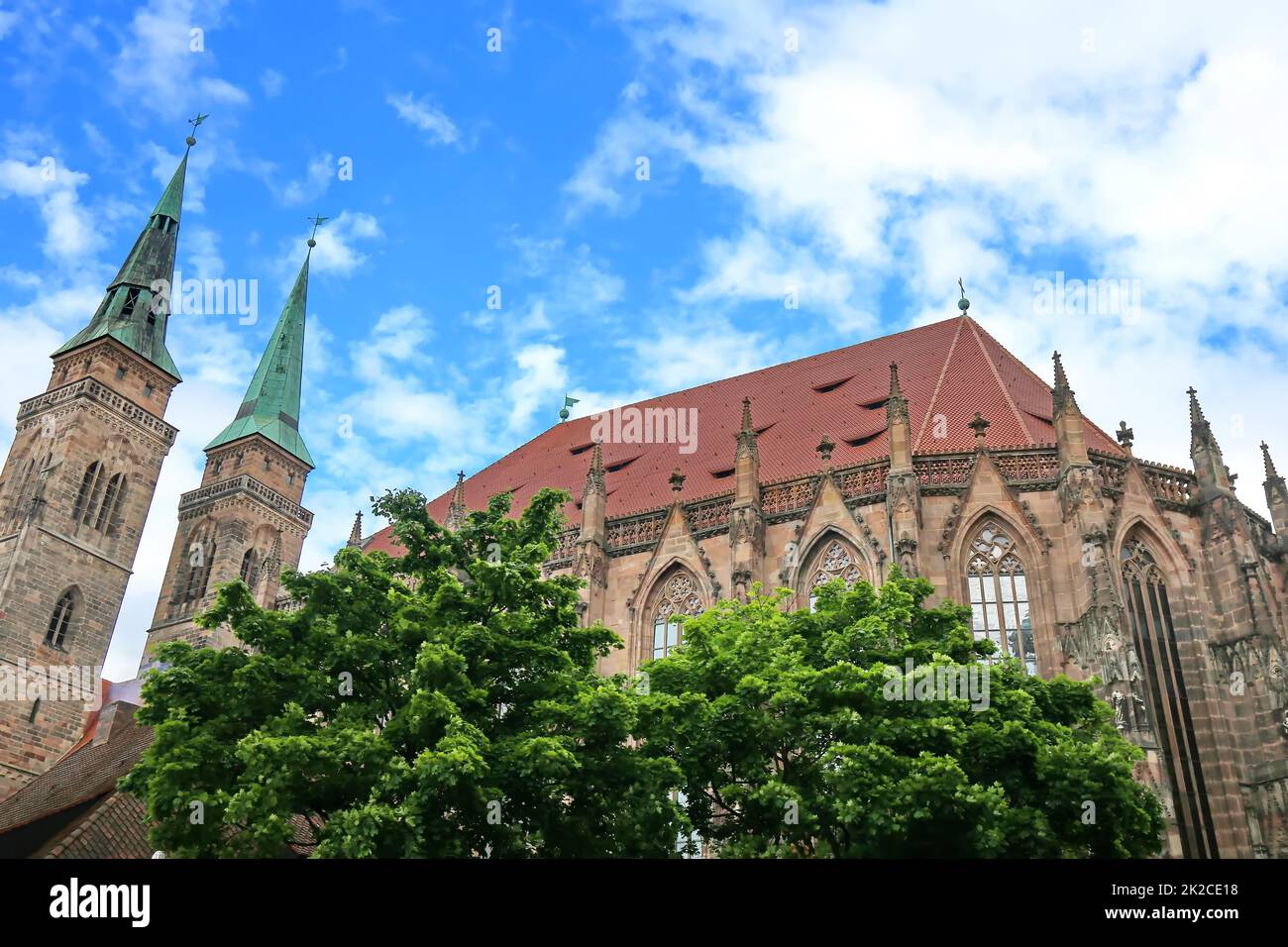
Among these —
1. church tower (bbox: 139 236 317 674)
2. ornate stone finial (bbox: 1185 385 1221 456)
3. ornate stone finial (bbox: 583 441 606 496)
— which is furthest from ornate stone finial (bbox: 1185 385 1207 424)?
church tower (bbox: 139 236 317 674)

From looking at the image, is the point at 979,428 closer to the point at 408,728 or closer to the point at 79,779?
the point at 408,728

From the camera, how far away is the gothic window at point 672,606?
993 inches

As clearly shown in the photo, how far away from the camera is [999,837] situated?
1254cm

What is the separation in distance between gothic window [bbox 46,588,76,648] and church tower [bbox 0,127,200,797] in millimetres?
34

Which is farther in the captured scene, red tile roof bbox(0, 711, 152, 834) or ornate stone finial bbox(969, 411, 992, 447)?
ornate stone finial bbox(969, 411, 992, 447)

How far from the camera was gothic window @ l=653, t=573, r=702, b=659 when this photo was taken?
25.2 metres

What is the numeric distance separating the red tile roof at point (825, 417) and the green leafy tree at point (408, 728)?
13071mm

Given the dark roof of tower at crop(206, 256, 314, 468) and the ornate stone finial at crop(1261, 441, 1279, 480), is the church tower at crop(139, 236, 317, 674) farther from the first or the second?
the ornate stone finial at crop(1261, 441, 1279, 480)

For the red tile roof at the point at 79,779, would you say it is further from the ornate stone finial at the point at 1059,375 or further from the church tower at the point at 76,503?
the ornate stone finial at the point at 1059,375

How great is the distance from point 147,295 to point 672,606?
26.9 metres

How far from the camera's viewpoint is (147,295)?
41906 millimetres

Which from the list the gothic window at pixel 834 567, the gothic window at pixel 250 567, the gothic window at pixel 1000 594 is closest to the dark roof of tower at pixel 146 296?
the gothic window at pixel 250 567
